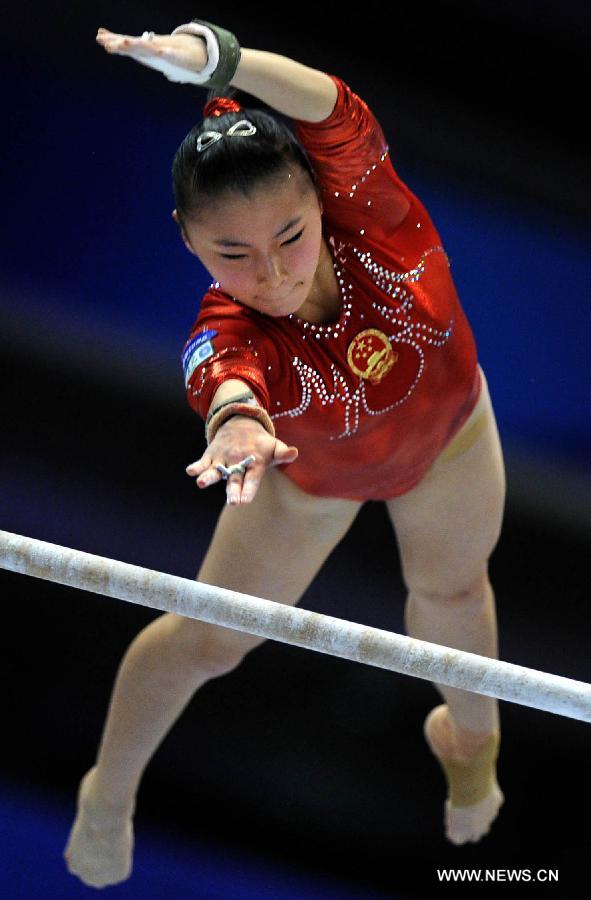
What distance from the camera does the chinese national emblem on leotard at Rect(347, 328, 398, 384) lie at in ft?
4.84

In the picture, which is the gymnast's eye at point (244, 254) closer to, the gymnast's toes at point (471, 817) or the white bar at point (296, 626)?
the white bar at point (296, 626)

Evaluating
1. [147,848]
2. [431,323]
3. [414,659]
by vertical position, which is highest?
[431,323]

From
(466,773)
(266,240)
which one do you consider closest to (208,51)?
(266,240)

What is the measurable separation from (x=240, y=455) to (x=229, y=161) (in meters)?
0.33

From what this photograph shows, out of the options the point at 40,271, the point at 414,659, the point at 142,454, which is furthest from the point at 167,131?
the point at 414,659

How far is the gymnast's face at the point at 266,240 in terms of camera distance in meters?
1.33

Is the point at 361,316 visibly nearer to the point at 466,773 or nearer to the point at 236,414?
the point at 236,414

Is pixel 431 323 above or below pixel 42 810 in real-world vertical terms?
above

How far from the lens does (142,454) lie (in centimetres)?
219

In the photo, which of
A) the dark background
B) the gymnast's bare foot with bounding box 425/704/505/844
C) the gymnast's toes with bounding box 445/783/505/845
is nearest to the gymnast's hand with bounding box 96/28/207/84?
the dark background

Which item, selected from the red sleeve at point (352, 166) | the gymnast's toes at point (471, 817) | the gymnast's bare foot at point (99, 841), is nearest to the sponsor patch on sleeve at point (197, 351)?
the red sleeve at point (352, 166)

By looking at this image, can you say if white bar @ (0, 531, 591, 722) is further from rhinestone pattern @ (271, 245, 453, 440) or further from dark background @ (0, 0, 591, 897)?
dark background @ (0, 0, 591, 897)

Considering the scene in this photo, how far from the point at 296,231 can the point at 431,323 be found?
228 mm

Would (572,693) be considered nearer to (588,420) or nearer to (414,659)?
(414,659)
